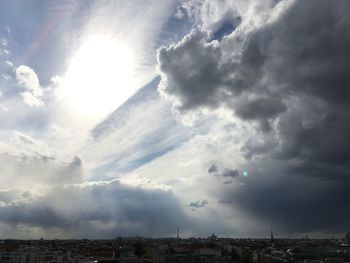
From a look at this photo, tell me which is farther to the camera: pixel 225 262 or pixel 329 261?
pixel 225 262

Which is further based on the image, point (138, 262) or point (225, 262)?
point (225, 262)

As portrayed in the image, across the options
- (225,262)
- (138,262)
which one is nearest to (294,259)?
(225,262)

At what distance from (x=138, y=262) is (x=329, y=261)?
7753cm

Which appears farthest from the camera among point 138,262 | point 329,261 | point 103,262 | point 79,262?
point 79,262

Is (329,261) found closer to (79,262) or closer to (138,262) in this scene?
(138,262)

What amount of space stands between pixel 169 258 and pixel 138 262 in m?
67.5

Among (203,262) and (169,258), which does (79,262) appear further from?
(203,262)

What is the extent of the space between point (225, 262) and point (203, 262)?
10.9 metres

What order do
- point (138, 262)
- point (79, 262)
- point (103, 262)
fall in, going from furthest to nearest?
point (79, 262)
point (103, 262)
point (138, 262)

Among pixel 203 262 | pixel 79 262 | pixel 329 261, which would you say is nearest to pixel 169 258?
pixel 203 262

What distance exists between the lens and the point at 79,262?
Result: 192 meters

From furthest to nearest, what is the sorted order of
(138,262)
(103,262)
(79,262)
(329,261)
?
(79,262) → (329,261) → (103,262) → (138,262)

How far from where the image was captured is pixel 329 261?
166 metres

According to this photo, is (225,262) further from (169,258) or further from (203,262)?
(169,258)
